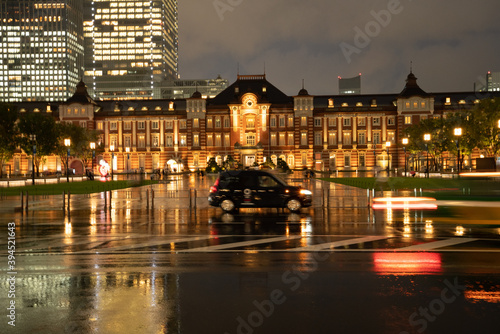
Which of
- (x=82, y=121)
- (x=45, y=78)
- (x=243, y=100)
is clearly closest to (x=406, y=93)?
(x=243, y=100)

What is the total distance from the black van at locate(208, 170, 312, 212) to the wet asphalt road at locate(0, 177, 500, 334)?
3.19m

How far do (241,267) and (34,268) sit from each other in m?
4.45

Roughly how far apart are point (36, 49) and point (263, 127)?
13886 cm

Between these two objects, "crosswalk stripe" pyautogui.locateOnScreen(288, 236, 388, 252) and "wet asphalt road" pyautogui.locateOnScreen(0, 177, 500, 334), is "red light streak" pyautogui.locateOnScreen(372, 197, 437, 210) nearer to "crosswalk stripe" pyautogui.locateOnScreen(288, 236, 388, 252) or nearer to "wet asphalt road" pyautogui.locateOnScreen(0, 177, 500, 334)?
"wet asphalt road" pyautogui.locateOnScreen(0, 177, 500, 334)

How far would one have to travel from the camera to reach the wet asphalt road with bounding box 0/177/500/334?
5.91m

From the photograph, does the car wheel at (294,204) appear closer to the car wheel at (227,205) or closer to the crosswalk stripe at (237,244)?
the car wheel at (227,205)

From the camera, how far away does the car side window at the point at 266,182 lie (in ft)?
61.1

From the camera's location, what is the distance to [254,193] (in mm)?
18422

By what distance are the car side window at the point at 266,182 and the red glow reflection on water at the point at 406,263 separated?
8.94m

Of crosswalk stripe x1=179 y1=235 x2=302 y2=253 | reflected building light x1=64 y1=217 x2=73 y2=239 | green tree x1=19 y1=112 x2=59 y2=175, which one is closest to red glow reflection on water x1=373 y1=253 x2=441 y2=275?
crosswalk stripe x1=179 y1=235 x2=302 y2=253

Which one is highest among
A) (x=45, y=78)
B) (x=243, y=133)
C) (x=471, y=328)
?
(x=45, y=78)

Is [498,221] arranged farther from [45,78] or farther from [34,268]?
[45,78]

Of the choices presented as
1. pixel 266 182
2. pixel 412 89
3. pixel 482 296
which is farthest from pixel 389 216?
pixel 412 89

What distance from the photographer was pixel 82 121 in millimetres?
91938
